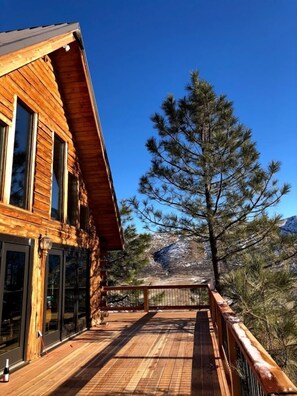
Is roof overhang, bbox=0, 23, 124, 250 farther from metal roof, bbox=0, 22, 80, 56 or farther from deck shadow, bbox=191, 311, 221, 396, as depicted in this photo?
deck shadow, bbox=191, 311, 221, 396

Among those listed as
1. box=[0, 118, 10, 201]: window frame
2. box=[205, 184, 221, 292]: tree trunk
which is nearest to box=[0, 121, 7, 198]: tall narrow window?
box=[0, 118, 10, 201]: window frame

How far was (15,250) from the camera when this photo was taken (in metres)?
5.27

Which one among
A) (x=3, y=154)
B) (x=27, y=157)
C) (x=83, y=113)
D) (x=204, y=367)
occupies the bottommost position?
(x=204, y=367)

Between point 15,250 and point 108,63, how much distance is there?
738cm

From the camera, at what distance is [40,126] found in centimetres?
651

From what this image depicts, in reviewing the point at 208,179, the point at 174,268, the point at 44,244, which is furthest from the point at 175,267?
the point at 44,244

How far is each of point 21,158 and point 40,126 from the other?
3.28 ft

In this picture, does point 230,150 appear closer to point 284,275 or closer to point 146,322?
point 284,275

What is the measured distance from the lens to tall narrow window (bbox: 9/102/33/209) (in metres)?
5.56

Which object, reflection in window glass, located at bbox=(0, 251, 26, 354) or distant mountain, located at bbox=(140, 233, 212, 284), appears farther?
distant mountain, located at bbox=(140, 233, 212, 284)

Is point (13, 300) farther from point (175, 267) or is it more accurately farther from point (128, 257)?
point (175, 267)

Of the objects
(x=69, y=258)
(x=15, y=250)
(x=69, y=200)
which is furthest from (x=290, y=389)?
(x=69, y=200)

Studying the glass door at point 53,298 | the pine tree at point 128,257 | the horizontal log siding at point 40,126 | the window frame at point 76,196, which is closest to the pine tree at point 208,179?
the window frame at point 76,196

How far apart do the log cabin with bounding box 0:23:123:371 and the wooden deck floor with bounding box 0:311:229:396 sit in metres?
0.52
